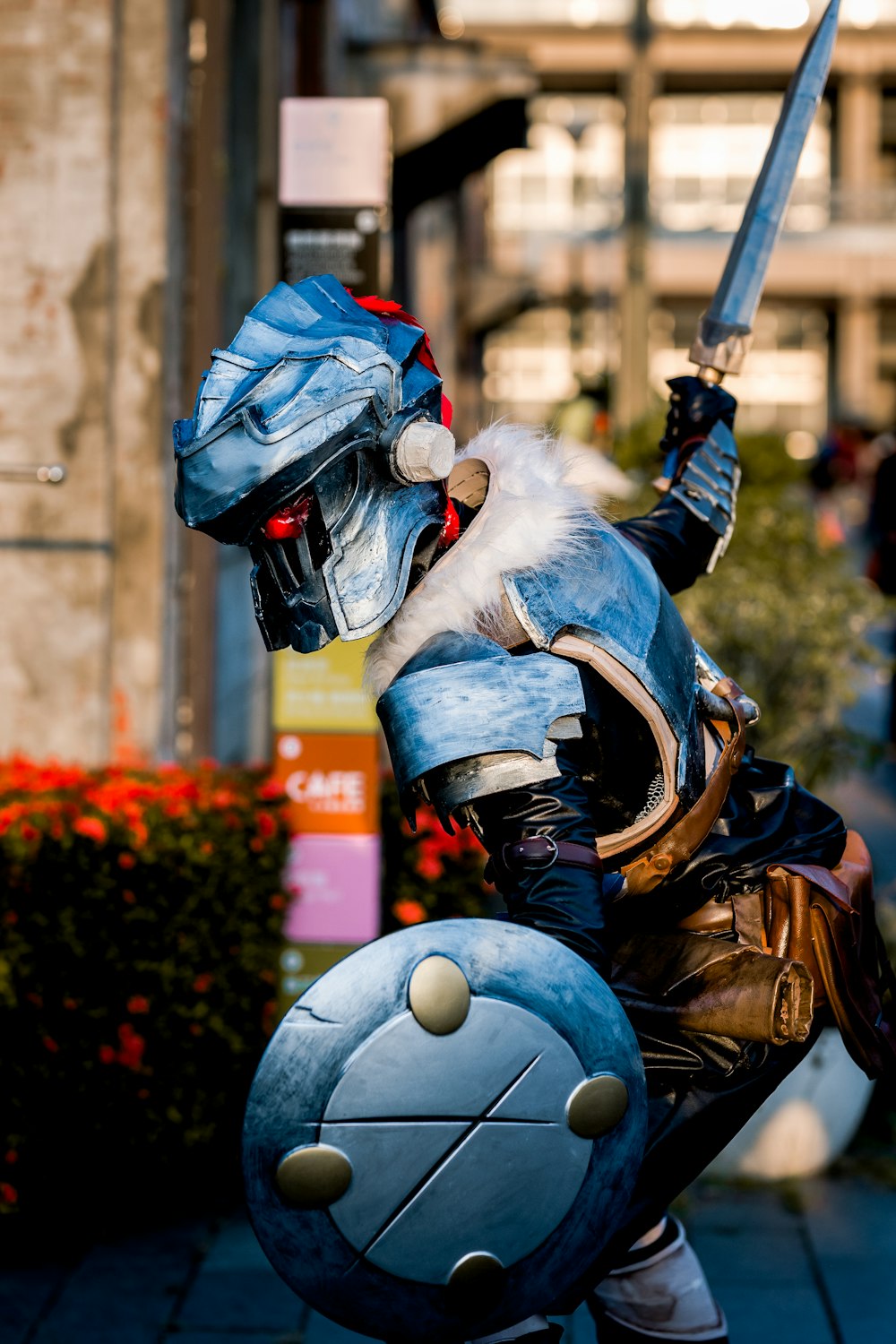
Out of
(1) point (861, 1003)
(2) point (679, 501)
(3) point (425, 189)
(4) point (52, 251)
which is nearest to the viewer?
(1) point (861, 1003)

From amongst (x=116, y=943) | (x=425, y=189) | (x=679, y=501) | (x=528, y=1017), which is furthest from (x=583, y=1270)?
(x=425, y=189)

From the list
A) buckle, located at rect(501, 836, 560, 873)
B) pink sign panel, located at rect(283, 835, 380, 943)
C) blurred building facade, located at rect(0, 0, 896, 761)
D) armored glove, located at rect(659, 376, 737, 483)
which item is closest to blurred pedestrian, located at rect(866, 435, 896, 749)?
blurred building facade, located at rect(0, 0, 896, 761)

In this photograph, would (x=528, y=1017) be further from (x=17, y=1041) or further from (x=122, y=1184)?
(x=122, y=1184)

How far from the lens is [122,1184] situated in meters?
3.88

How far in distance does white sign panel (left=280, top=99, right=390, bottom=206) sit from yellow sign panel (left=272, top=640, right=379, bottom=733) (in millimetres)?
1200

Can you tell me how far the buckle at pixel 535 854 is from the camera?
177 cm

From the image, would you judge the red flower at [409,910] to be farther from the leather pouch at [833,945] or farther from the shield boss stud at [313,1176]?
the shield boss stud at [313,1176]

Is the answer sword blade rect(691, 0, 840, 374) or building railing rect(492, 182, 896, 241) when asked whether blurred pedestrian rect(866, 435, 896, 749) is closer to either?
sword blade rect(691, 0, 840, 374)

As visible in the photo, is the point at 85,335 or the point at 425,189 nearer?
the point at 85,335

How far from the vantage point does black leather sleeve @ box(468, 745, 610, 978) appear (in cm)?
178

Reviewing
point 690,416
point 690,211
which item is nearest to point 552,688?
point 690,416

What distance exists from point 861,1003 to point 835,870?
20cm

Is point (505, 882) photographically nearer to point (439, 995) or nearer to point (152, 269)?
point (439, 995)

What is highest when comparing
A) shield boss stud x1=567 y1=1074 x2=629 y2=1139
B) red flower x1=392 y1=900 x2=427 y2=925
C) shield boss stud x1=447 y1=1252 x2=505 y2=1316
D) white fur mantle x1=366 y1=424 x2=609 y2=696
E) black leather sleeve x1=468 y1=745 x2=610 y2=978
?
white fur mantle x1=366 y1=424 x2=609 y2=696
